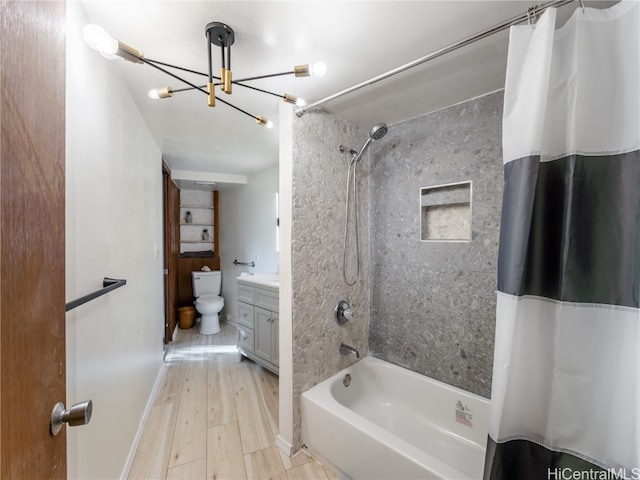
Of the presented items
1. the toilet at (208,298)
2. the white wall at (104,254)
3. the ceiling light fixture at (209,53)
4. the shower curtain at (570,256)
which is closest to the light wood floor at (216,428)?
the white wall at (104,254)

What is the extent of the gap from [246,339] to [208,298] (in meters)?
1.37

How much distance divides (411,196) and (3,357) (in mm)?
2012

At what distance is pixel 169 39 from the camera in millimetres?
1181

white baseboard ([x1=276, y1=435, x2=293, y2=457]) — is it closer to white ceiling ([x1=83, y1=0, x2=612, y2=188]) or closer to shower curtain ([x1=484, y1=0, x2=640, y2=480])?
shower curtain ([x1=484, y1=0, x2=640, y2=480])

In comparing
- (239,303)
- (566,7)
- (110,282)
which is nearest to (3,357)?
(110,282)

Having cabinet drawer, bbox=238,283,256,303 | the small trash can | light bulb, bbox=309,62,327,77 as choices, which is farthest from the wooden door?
the small trash can

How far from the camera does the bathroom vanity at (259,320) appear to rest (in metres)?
2.51

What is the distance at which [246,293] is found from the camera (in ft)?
9.41

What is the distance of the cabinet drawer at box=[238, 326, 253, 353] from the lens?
281 centimetres

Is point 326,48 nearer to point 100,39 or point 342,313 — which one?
point 100,39

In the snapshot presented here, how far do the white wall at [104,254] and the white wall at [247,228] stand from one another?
5.15ft

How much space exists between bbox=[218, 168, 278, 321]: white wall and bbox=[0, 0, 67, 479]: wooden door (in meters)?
2.75

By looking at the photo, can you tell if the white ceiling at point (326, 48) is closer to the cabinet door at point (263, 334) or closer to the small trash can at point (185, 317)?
the cabinet door at point (263, 334)

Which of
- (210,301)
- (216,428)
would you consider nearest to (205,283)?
(210,301)
